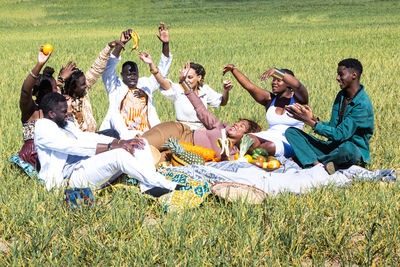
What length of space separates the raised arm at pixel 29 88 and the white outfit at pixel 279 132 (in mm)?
2645

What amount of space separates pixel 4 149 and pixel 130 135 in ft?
5.30

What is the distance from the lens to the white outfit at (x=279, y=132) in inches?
222

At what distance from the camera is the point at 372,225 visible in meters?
3.54

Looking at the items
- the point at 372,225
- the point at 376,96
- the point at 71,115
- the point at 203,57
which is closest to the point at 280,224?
the point at 372,225

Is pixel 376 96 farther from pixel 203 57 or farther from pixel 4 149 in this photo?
pixel 203 57

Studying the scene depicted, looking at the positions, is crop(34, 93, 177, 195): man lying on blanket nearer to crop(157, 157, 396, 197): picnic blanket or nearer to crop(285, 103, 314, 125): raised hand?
crop(157, 157, 396, 197): picnic blanket

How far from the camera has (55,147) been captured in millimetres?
4168

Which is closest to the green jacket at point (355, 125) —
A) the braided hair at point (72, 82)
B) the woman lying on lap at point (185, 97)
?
the woman lying on lap at point (185, 97)

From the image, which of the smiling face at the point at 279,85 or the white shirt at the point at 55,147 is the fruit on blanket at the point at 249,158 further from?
the white shirt at the point at 55,147

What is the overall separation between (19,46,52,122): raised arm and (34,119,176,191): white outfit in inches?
21.6

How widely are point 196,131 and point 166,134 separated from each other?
401mm

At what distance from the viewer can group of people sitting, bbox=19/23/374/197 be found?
13.9 feet

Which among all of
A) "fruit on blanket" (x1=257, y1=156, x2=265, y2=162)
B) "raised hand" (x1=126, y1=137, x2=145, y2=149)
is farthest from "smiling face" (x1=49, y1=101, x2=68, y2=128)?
"fruit on blanket" (x1=257, y1=156, x2=265, y2=162)

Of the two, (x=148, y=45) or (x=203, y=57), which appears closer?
(x=203, y=57)
